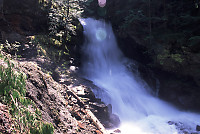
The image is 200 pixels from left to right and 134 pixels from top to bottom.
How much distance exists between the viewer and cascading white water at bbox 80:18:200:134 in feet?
26.7

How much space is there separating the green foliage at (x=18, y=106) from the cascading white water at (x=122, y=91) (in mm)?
5279

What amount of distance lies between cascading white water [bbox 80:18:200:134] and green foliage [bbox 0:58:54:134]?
5.28m

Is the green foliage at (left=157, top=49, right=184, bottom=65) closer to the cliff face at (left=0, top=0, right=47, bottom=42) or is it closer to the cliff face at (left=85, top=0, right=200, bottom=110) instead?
the cliff face at (left=85, top=0, right=200, bottom=110)


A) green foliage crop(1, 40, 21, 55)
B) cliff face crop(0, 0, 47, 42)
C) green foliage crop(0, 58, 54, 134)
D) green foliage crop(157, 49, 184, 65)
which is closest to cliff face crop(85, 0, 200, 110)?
green foliage crop(157, 49, 184, 65)

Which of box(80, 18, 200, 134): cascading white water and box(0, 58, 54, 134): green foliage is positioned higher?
box(0, 58, 54, 134): green foliage

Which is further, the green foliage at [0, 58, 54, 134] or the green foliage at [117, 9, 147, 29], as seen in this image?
the green foliage at [117, 9, 147, 29]

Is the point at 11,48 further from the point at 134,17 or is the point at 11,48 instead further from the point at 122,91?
the point at 134,17

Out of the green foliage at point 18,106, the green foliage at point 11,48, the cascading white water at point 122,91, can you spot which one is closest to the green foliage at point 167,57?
the cascading white water at point 122,91

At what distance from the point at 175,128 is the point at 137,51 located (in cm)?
785

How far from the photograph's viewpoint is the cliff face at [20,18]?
812cm

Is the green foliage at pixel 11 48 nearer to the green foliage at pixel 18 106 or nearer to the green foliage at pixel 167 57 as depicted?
the green foliage at pixel 18 106

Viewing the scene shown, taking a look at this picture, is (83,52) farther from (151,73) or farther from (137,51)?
(151,73)

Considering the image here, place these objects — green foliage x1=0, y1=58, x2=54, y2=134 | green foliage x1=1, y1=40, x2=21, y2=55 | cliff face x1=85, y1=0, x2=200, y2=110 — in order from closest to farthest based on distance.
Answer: green foliage x1=0, y1=58, x2=54, y2=134, green foliage x1=1, y1=40, x2=21, y2=55, cliff face x1=85, y1=0, x2=200, y2=110

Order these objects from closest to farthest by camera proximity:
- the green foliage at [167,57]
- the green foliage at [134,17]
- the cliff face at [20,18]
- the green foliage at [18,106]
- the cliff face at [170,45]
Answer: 1. the green foliage at [18,106]
2. the cliff face at [20,18]
3. the cliff face at [170,45]
4. the green foliage at [167,57]
5. the green foliage at [134,17]
